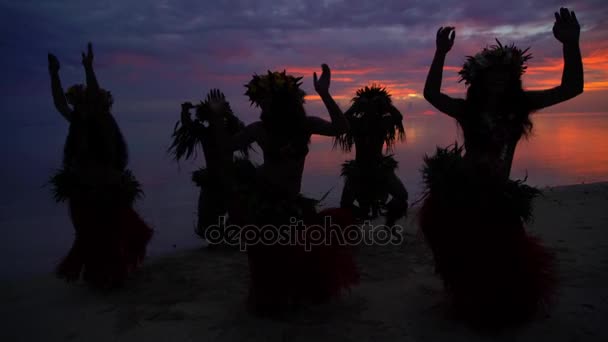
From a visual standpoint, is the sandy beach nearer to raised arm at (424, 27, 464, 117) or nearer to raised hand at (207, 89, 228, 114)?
raised arm at (424, 27, 464, 117)

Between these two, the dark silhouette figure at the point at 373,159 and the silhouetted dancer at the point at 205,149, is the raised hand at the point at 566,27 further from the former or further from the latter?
the silhouetted dancer at the point at 205,149

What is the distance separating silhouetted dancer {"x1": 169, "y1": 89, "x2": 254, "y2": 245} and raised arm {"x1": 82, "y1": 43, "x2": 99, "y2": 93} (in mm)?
1196

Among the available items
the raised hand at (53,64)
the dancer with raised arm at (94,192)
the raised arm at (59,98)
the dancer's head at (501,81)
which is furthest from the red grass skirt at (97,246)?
the dancer's head at (501,81)

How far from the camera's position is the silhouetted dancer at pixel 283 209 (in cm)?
327

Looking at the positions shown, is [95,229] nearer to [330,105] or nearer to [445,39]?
[330,105]

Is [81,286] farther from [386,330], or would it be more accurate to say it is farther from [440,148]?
→ [440,148]

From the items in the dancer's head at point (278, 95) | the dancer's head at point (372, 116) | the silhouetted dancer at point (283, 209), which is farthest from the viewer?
the dancer's head at point (372, 116)

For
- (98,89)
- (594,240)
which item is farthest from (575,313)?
(98,89)

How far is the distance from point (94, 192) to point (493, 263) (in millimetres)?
3673

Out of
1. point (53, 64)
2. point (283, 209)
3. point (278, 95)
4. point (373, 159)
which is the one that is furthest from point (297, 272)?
point (53, 64)

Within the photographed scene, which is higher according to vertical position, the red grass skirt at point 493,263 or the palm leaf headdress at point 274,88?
the palm leaf headdress at point 274,88

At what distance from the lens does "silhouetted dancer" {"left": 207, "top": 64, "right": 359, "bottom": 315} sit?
10.7 ft

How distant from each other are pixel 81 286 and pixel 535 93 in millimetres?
4720

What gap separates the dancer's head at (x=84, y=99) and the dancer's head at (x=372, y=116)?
3.20 metres
